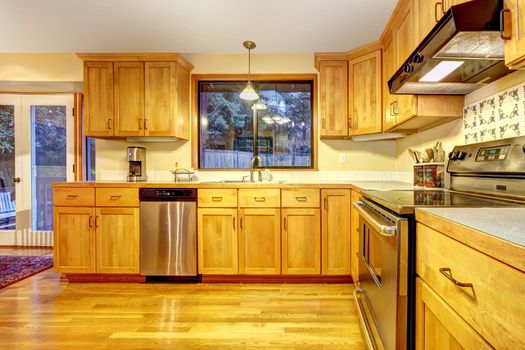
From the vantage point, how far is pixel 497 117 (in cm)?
151

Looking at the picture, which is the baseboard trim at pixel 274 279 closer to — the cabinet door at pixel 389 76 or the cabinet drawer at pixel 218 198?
the cabinet drawer at pixel 218 198

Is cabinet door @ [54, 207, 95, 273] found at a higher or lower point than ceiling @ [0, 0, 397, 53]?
lower

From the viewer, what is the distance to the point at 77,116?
351cm

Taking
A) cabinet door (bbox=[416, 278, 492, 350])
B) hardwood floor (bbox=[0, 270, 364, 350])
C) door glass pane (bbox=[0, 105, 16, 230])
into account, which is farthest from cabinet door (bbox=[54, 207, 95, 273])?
cabinet door (bbox=[416, 278, 492, 350])

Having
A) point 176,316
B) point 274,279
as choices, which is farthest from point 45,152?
point 274,279

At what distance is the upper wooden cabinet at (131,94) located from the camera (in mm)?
2770

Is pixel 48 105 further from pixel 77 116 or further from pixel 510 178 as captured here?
pixel 510 178

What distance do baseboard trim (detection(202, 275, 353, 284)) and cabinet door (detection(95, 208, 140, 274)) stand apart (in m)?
0.70

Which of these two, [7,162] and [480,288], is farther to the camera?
[7,162]

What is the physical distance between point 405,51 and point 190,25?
1778mm

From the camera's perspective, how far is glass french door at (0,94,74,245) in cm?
356

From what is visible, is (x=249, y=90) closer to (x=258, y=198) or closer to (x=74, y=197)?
(x=258, y=198)

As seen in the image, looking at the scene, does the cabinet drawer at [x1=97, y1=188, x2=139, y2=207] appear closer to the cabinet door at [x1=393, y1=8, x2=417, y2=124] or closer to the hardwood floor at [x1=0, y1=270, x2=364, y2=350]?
the hardwood floor at [x1=0, y1=270, x2=364, y2=350]

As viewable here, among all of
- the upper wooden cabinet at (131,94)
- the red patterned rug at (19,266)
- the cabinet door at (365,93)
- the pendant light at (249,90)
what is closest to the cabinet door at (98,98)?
the upper wooden cabinet at (131,94)
